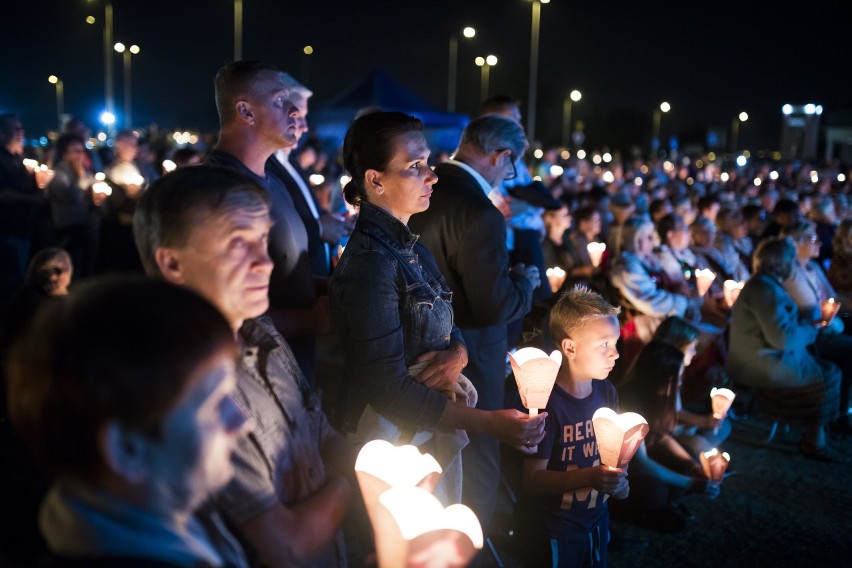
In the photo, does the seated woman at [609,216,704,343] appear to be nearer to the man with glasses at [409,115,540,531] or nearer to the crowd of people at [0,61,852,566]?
the crowd of people at [0,61,852,566]

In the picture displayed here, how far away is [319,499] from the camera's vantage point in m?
1.69

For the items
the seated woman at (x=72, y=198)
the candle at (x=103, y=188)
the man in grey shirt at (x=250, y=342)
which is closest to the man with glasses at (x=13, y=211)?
the seated woman at (x=72, y=198)

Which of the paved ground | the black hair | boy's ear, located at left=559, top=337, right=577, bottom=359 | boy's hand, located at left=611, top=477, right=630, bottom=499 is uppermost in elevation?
the black hair

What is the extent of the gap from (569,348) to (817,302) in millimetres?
4062

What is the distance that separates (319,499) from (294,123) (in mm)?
1971

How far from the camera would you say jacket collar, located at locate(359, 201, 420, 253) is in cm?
253

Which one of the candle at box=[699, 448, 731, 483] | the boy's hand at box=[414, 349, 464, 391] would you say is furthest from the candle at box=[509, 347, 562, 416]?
the candle at box=[699, 448, 731, 483]

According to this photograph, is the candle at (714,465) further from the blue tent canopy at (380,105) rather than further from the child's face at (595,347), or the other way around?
the blue tent canopy at (380,105)

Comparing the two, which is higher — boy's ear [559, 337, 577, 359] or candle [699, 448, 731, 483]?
boy's ear [559, 337, 577, 359]

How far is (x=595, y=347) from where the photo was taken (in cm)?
304

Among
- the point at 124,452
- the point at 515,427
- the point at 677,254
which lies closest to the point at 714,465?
the point at 515,427

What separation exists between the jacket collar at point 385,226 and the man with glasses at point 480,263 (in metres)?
0.78

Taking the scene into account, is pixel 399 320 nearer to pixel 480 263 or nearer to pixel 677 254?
pixel 480 263

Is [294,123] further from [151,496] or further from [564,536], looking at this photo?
[151,496]
